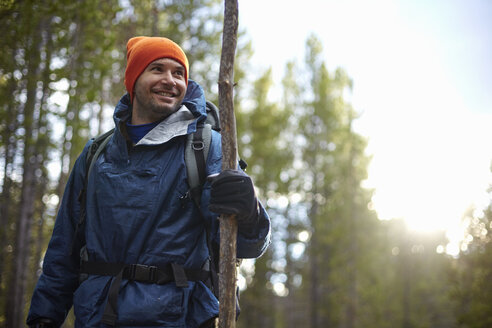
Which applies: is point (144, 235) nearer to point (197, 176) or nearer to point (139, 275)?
point (139, 275)

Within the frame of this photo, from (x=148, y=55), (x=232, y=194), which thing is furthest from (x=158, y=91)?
(x=232, y=194)

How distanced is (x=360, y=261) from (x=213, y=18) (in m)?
14.3

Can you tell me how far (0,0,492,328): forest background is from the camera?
8.34 metres

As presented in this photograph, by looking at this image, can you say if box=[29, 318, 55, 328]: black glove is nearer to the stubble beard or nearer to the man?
the man

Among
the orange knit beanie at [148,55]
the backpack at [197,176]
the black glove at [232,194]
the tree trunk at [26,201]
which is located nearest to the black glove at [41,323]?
the backpack at [197,176]

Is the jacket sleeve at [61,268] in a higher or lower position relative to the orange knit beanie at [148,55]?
lower

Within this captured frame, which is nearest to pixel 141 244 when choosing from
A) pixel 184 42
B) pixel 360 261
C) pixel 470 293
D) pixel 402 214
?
pixel 184 42

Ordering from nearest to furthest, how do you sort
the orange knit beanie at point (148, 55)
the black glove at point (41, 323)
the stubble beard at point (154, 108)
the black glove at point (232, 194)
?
the black glove at point (232, 194) < the black glove at point (41, 323) < the stubble beard at point (154, 108) < the orange knit beanie at point (148, 55)

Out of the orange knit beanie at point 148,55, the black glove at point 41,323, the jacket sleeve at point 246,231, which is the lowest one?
the black glove at point 41,323

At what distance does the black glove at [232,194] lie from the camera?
2.02m

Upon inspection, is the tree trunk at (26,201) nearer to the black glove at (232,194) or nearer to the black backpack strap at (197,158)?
the black backpack strap at (197,158)

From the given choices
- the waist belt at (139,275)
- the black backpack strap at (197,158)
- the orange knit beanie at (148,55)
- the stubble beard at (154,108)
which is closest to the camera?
the waist belt at (139,275)

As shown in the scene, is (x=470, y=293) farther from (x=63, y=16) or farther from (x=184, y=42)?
(x=63, y=16)

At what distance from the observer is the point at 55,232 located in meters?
2.60
